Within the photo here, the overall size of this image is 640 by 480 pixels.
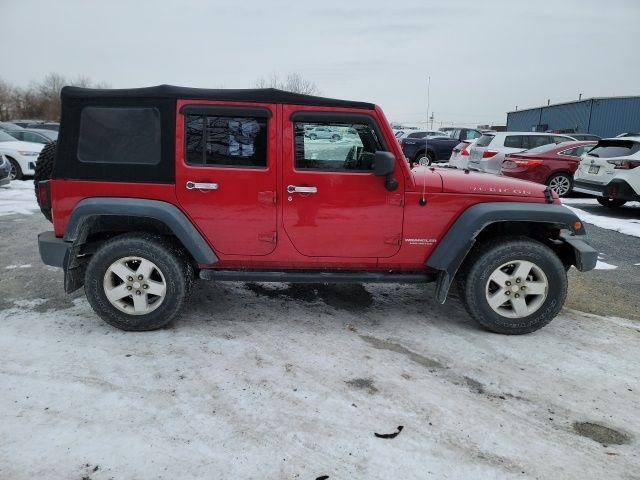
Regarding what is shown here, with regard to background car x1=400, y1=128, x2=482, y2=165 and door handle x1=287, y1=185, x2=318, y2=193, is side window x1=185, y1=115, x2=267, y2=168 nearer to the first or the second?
door handle x1=287, y1=185, x2=318, y2=193

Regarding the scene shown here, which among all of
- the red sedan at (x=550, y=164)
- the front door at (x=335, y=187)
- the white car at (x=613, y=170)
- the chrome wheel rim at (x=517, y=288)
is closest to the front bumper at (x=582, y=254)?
the chrome wheel rim at (x=517, y=288)

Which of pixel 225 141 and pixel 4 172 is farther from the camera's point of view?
pixel 4 172

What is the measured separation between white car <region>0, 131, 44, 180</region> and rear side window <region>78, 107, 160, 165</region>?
10988mm

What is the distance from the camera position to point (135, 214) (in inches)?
136

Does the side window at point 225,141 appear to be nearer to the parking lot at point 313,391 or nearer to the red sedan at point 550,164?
the parking lot at point 313,391

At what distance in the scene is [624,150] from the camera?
9039mm

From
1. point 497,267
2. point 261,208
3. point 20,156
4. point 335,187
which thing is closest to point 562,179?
point 497,267

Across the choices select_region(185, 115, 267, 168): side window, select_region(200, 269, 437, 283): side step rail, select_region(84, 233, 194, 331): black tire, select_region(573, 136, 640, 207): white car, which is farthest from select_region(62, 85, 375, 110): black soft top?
select_region(573, 136, 640, 207): white car

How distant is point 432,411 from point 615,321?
2.43m

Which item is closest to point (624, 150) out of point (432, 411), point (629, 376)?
point (629, 376)

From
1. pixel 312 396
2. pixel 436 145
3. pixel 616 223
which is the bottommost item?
pixel 312 396

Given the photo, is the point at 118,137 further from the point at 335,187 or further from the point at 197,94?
the point at 335,187

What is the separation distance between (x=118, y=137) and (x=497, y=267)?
3087mm

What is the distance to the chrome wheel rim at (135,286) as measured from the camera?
3566 millimetres
